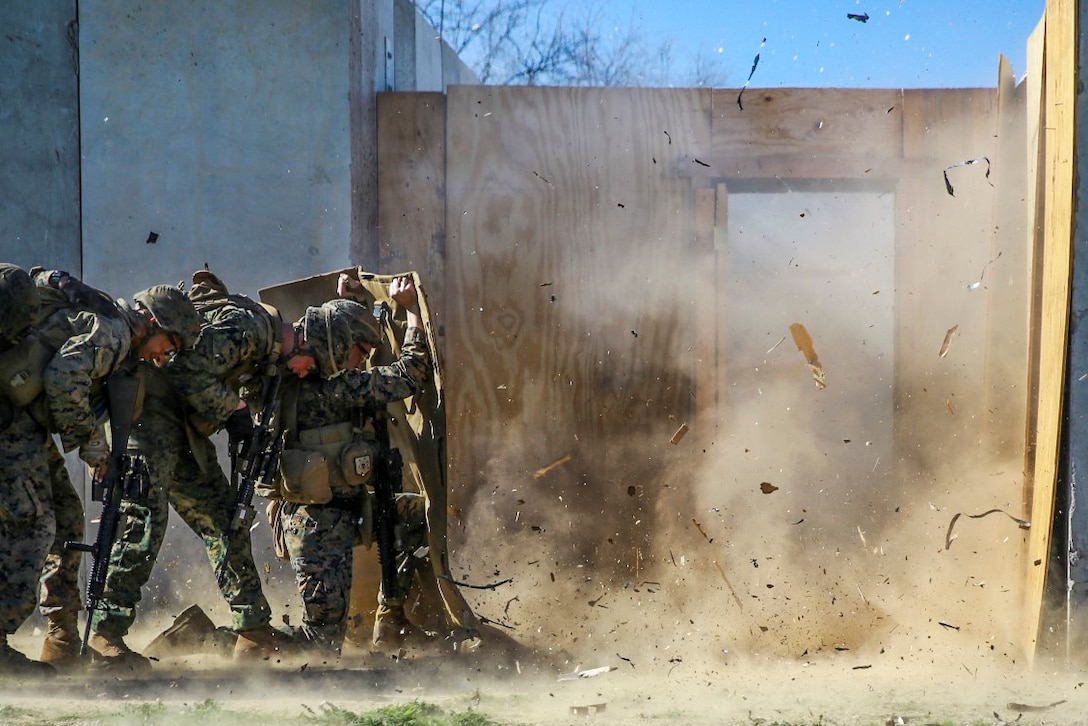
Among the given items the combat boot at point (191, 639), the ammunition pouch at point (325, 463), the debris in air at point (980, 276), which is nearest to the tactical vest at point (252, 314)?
the ammunition pouch at point (325, 463)

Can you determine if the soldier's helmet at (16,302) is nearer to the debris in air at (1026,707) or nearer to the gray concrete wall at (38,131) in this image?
the gray concrete wall at (38,131)

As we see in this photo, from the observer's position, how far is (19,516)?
16.3 feet

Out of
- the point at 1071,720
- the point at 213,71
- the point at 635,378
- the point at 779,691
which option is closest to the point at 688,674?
the point at 779,691

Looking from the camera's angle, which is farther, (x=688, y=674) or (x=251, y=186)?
(x=251, y=186)

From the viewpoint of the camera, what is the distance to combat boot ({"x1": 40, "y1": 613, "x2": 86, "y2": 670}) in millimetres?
5281

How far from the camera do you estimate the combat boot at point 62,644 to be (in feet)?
17.3

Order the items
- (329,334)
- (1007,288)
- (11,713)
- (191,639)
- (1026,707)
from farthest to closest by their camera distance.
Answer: (1007,288), (191,639), (329,334), (1026,707), (11,713)

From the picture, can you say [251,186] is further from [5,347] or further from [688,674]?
[688,674]

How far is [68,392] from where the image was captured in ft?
16.1

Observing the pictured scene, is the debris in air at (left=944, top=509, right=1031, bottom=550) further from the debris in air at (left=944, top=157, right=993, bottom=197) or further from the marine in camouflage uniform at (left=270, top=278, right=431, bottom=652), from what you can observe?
the marine in camouflage uniform at (left=270, top=278, right=431, bottom=652)

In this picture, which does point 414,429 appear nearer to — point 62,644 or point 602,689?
point 602,689

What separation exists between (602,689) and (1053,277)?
2792mm

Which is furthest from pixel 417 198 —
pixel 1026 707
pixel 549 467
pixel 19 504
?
pixel 1026 707

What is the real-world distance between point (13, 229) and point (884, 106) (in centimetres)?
499
